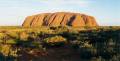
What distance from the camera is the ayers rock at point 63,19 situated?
305 feet

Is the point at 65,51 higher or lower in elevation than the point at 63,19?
higher

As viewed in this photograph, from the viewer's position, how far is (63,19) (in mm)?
94625

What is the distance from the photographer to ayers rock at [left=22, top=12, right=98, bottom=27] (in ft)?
305

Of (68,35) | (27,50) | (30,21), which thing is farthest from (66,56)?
(30,21)

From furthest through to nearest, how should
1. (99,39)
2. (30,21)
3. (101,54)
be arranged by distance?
(30,21), (99,39), (101,54)

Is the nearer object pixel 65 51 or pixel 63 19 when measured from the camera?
pixel 65 51

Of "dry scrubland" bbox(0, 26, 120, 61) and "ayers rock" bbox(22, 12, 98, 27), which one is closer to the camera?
"dry scrubland" bbox(0, 26, 120, 61)

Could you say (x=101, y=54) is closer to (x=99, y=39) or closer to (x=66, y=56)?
(x=66, y=56)

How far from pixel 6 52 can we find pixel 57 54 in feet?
15.2

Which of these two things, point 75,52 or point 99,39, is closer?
point 75,52

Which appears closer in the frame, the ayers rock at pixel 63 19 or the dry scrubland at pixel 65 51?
the dry scrubland at pixel 65 51

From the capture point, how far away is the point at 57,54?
26500 mm

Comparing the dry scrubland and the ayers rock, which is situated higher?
the dry scrubland

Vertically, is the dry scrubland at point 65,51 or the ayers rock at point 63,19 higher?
the dry scrubland at point 65,51
